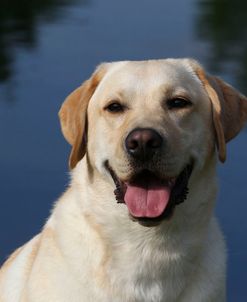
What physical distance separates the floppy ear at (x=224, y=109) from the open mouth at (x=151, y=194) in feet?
0.79

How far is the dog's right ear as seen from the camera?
17.9 ft

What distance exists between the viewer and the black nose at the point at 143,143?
505cm

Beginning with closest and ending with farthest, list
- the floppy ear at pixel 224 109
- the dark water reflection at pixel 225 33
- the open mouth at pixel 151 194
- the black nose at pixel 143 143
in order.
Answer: the black nose at pixel 143 143 < the open mouth at pixel 151 194 < the floppy ear at pixel 224 109 < the dark water reflection at pixel 225 33

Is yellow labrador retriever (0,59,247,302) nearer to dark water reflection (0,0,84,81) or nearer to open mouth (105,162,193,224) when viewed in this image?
open mouth (105,162,193,224)

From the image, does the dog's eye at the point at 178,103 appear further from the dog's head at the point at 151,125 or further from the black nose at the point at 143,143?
the black nose at the point at 143,143

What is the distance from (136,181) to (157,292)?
55cm

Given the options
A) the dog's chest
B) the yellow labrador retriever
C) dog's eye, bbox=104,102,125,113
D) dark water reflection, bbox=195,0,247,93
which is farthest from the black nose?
dark water reflection, bbox=195,0,247,93

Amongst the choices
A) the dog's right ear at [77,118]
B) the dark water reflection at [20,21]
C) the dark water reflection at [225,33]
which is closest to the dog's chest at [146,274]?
the dog's right ear at [77,118]

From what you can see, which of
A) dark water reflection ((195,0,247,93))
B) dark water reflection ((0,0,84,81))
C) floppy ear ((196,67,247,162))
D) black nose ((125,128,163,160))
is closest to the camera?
black nose ((125,128,163,160))

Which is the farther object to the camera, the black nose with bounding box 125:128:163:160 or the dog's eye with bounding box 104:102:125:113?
the dog's eye with bounding box 104:102:125:113

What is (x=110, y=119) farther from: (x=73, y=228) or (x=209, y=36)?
(x=209, y=36)

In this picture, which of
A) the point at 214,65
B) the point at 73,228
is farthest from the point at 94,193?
the point at 214,65

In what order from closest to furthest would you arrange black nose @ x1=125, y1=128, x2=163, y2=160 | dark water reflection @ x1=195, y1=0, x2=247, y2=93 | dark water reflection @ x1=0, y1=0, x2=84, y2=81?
black nose @ x1=125, y1=128, x2=163, y2=160 < dark water reflection @ x1=195, y1=0, x2=247, y2=93 < dark water reflection @ x1=0, y1=0, x2=84, y2=81

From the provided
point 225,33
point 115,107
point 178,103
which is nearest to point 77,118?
point 115,107
